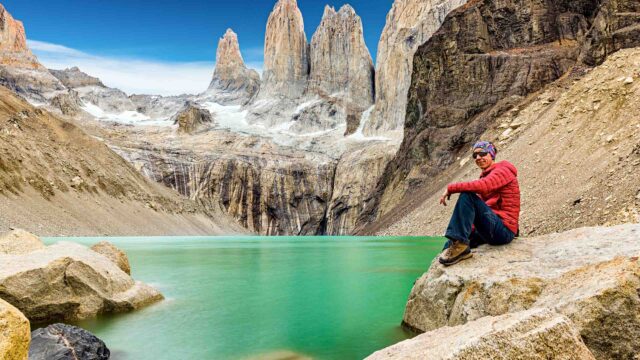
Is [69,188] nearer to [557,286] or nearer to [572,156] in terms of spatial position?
[572,156]

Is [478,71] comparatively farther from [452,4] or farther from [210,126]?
[210,126]

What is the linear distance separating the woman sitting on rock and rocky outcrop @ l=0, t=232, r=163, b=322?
6.76 metres

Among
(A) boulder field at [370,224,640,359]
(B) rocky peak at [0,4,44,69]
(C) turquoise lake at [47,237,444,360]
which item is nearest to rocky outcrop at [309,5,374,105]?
(B) rocky peak at [0,4,44,69]

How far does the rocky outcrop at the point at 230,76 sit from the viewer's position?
18312 centimetres

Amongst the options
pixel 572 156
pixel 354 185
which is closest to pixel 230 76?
pixel 354 185

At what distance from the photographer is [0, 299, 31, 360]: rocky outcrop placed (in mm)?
4480

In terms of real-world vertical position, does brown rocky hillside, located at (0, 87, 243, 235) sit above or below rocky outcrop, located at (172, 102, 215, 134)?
below

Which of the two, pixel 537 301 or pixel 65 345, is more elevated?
pixel 537 301

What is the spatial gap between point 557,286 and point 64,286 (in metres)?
8.48

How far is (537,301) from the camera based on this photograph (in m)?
5.62

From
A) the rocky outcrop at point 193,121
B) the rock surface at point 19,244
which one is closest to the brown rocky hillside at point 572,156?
the rock surface at point 19,244

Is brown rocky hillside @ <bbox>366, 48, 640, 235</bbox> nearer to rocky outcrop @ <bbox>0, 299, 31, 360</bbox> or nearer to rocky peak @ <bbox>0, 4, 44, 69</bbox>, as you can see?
rocky outcrop @ <bbox>0, 299, 31, 360</bbox>

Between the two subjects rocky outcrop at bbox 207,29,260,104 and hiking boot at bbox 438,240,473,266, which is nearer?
hiking boot at bbox 438,240,473,266

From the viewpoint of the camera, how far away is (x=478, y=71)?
66250 millimetres
